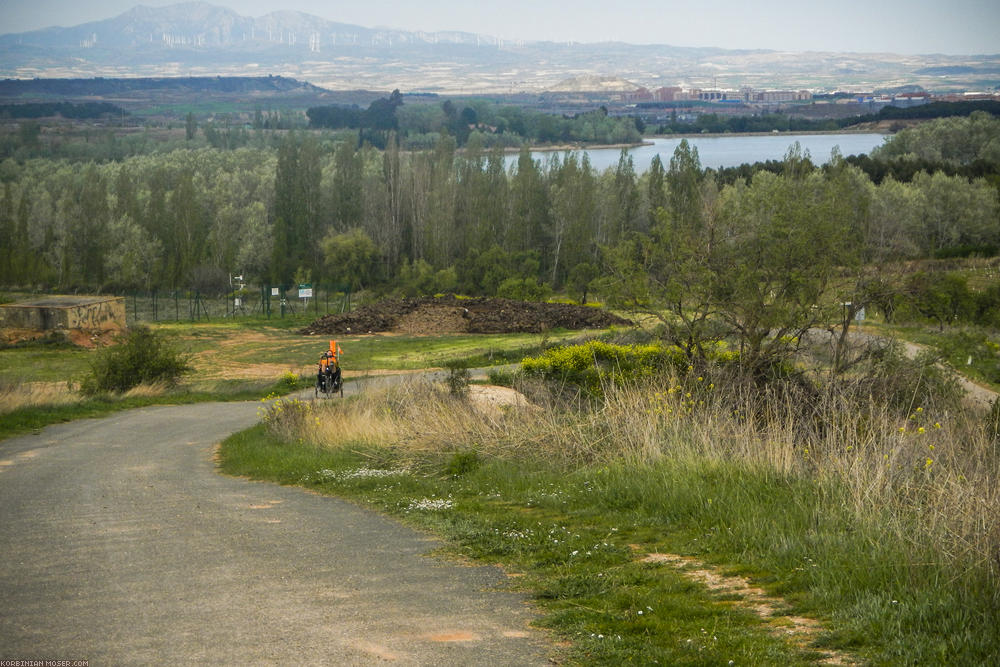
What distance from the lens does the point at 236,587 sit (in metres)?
6.75

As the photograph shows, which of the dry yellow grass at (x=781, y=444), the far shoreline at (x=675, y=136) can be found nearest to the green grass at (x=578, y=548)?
the dry yellow grass at (x=781, y=444)

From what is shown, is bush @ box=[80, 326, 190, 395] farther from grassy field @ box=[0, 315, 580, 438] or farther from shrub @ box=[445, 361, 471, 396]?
shrub @ box=[445, 361, 471, 396]

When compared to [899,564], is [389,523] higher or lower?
lower

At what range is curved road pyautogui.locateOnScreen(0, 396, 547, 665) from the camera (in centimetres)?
548

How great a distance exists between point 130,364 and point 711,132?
105 meters

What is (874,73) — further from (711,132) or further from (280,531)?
(280,531)

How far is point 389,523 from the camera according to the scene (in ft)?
30.1

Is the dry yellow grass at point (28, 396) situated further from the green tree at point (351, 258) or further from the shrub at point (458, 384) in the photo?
the green tree at point (351, 258)

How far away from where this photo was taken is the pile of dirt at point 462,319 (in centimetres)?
4641

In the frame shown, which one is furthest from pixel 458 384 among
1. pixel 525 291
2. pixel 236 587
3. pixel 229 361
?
pixel 525 291

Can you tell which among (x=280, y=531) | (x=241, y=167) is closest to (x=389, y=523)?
(x=280, y=531)

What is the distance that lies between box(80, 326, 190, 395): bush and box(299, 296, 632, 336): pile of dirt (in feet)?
52.9

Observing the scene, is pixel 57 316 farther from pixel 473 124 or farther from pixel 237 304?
pixel 473 124

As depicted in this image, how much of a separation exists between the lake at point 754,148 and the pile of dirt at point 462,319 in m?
37.9
